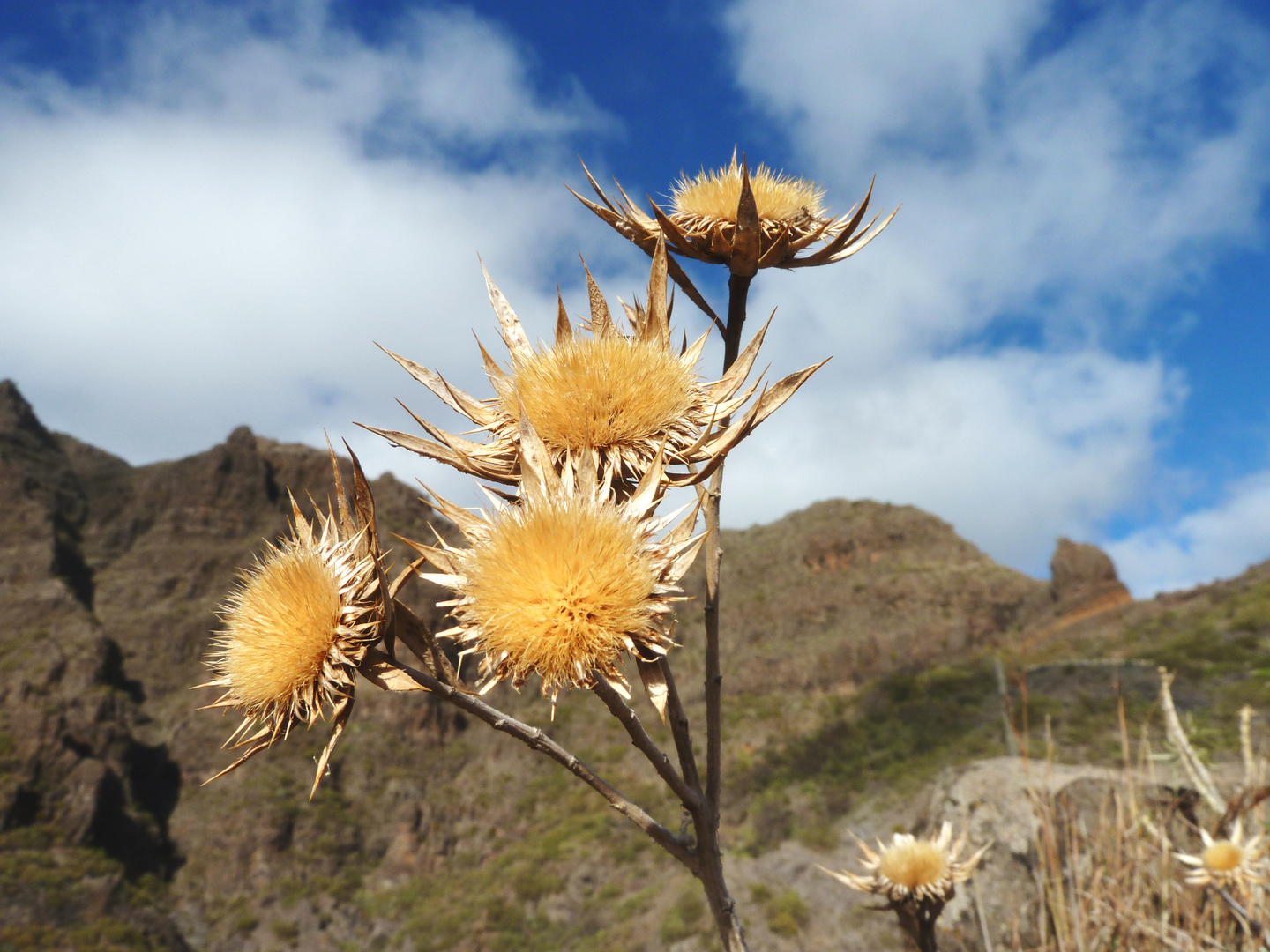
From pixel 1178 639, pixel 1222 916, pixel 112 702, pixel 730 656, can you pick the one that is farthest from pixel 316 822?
pixel 1222 916

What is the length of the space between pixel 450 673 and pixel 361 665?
166mm

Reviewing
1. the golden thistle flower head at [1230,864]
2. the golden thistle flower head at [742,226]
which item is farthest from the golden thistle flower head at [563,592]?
the golden thistle flower head at [1230,864]

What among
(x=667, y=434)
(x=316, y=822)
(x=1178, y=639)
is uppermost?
(x=1178, y=639)

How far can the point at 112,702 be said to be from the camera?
1379 inches

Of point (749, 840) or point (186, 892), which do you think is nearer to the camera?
point (749, 840)

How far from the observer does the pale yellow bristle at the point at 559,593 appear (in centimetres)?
120

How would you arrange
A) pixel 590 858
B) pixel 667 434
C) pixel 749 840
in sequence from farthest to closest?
1. pixel 590 858
2. pixel 749 840
3. pixel 667 434

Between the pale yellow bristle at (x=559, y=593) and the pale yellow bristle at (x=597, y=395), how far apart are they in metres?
0.29

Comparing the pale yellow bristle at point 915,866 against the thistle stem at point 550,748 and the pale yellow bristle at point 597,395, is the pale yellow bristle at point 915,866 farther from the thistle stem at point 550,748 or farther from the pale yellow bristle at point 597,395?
the pale yellow bristle at point 597,395

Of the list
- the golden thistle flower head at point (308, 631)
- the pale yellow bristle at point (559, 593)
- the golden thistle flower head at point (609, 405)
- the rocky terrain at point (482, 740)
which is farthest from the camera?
the rocky terrain at point (482, 740)

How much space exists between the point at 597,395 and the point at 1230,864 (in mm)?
3530

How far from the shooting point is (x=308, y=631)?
1390 mm

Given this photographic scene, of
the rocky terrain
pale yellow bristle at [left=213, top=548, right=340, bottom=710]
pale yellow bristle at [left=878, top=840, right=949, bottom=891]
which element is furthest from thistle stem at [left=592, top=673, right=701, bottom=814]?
the rocky terrain

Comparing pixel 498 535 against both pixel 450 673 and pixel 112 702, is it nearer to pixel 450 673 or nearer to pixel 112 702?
pixel 450 673
